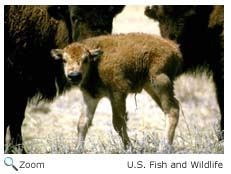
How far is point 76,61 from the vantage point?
416 inches

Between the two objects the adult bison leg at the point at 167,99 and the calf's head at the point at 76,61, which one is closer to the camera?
the calf's head at the point at 76,61

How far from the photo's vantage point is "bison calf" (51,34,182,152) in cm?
1063

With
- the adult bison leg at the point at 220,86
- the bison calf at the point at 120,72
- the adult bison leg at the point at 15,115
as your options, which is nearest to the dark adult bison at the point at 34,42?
the adult bison leg at the point at 15,115

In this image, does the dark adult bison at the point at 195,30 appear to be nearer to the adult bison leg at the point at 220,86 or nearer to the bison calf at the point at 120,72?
the adult bison leg at the point at 220,86

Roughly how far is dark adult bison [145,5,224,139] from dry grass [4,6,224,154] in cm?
36

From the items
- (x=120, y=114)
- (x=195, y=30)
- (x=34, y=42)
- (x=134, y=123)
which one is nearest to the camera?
(x=120, y=114)

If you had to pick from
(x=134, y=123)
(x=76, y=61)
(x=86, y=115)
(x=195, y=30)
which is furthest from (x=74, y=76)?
(x=134, y=123)

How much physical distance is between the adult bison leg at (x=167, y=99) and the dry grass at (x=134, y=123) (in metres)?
0.12

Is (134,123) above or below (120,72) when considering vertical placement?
below

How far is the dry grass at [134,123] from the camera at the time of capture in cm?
1079

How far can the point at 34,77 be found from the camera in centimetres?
1209

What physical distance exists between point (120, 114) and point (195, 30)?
6.76ft

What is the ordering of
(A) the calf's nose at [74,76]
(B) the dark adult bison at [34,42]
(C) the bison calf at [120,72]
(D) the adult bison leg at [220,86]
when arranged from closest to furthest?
(A) the calf's nose at [74,76] → (C) the bison calf at [120,72] → (B) the dark adult bison at [34,42] → (D) the adult bison leg at [220,86]

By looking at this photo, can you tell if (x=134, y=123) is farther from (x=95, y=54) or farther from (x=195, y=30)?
(x=95, y=54)
